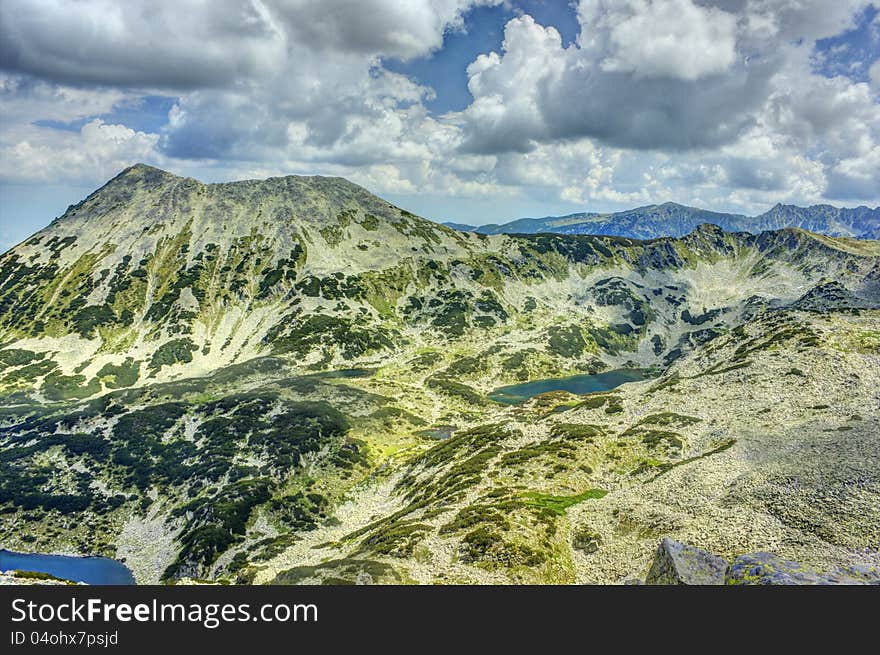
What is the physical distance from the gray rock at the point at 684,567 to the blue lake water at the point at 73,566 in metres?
78.6

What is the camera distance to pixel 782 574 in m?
28.8

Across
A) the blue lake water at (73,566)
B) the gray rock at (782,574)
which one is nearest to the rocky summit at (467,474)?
the gray rock at (782,574)

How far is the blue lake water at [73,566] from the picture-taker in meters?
78.2

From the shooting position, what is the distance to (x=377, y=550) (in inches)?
1953

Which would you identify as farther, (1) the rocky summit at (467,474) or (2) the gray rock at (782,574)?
(1) the rocky summit at (467,474)

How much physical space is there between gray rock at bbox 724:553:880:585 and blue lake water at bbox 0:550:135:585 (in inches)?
3302

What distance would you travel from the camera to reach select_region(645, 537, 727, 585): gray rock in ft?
104

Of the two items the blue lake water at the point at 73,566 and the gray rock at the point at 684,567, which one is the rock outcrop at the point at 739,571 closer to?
the gray rock at the point at 684,567

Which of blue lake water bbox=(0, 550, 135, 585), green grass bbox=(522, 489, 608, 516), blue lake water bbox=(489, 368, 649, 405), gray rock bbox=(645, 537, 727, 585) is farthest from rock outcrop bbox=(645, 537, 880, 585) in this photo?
blue lake water bbox=(489, 368, 649, 405)

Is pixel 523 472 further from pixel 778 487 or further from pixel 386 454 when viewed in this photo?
pixel 386 454

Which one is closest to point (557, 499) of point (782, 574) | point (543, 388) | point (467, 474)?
point (467, 474)

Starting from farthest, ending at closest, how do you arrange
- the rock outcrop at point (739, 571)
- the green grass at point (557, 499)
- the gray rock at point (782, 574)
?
1. the green grass at point (557, 499)
2. the rock outcrop at point (739, 571)
3. the gray rock at point (782, 574)

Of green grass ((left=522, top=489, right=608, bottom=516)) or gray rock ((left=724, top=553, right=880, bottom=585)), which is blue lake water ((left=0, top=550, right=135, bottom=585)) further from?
gray rock ((left=724, top=553, right=880, bottom=585))
